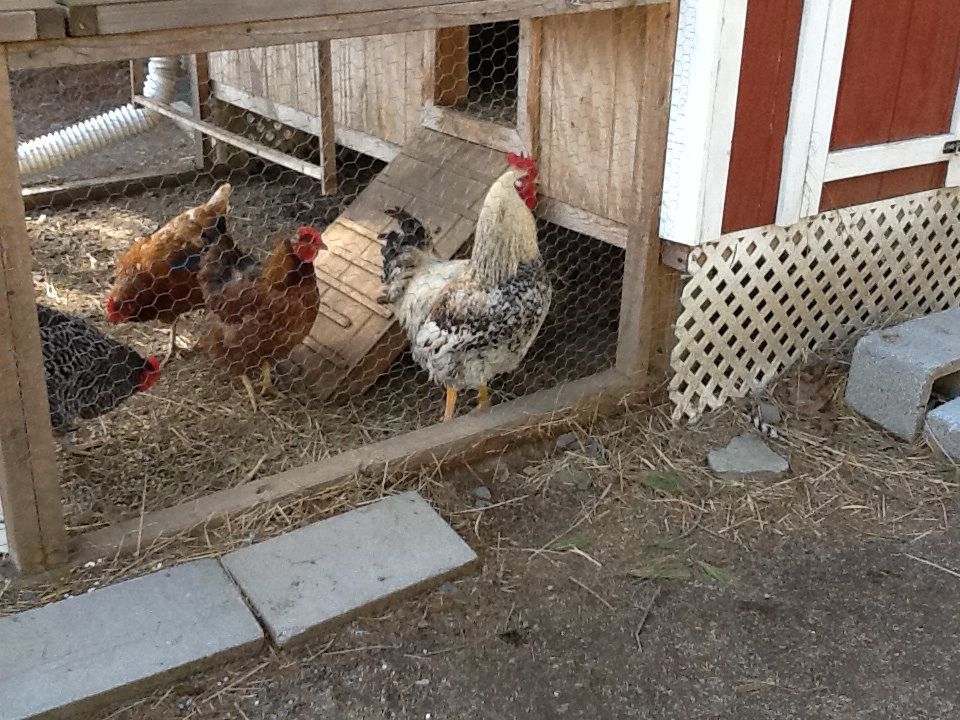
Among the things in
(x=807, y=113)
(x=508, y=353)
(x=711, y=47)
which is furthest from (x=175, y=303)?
(x=807, y=113)

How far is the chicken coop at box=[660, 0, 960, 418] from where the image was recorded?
2627 millimetres

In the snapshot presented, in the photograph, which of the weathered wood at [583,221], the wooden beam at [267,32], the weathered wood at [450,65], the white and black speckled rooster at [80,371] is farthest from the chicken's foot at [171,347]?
the wooden beam at [267,32]

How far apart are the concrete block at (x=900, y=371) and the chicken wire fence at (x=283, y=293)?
2.87 feet

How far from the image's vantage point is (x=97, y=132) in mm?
4273

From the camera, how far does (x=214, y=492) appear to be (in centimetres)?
255

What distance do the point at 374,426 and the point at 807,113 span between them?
166cm

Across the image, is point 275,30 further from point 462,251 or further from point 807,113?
point 807,113

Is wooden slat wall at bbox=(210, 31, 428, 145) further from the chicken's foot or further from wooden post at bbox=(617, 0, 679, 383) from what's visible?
wooden post at bbox=(617, 0, 679, 383)

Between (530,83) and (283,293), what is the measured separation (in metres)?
1.05

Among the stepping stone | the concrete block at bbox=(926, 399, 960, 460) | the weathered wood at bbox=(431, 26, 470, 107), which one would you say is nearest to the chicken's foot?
the weathered wood at bbox=(431, 26, 470, 107)

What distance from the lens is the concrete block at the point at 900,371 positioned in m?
2.92

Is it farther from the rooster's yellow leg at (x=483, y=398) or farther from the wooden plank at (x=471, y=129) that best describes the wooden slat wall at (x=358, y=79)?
the rooster's yellow leg at (x=483, y=398)

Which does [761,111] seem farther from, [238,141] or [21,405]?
[238,141]

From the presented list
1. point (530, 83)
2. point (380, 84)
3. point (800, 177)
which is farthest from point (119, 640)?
point (380, 84)
